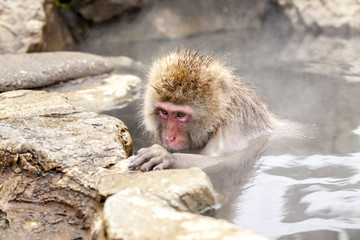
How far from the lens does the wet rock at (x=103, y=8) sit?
12195 mm

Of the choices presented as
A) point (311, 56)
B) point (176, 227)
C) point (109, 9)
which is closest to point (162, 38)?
point (109, 9)

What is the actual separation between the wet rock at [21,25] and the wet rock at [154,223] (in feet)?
21.1

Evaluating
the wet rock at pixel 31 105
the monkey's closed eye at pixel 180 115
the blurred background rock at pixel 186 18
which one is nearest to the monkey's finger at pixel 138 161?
the monkey's closed eye at pixel 180 115

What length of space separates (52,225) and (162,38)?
1026 centimetres

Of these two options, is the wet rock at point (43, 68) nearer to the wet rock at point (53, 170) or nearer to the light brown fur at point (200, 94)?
the wet rock at point (53, 170)

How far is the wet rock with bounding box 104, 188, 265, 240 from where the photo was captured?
2.30 m

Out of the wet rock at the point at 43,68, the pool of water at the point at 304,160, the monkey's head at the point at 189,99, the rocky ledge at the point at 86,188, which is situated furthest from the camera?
the wet rock at the point at 43,68

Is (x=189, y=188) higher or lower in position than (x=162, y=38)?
higher

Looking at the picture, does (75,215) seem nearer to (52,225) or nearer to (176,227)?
(52,225)

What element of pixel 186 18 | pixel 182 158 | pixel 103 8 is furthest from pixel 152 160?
pixel 186 18

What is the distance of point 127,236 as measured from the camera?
7.57 feet

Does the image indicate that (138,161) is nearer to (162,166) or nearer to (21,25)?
(162,166)

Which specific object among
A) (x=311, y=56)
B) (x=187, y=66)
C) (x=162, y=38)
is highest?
(x=187, y=66)

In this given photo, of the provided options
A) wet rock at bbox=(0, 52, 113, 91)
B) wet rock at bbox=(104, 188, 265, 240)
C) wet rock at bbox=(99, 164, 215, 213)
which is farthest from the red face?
wet rock at bbox=(0, 52, 113, 91)
